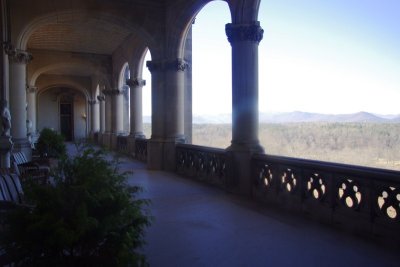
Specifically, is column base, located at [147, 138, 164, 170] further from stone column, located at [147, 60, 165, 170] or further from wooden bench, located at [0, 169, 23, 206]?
wooden bench, located at [0, 169, 23, 206]

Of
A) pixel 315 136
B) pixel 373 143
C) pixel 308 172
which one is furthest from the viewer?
pixel 315 136

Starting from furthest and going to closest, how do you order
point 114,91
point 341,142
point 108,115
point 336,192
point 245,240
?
point 108,115, point 114,91, point 341,142, point 336,192, point 245,240

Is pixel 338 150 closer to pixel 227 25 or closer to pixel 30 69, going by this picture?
pixel 227 25

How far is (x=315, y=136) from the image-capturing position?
55.9 ft

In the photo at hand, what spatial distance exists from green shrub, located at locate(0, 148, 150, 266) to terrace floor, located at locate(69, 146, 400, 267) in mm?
383

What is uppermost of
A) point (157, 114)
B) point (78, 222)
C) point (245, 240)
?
point (157, 114)

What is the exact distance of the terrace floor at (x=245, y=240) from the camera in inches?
124

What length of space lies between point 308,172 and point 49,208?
367 cm

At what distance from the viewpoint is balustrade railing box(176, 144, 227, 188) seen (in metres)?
6.73

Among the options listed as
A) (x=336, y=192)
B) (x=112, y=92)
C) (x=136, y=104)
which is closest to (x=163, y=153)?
(x=136, y=104)

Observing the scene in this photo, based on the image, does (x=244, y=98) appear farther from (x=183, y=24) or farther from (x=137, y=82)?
(x=137, y=82)

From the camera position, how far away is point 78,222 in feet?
5.37

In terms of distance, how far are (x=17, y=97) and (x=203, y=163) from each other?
5.11 meters

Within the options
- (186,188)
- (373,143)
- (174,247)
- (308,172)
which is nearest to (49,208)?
(174,247)
